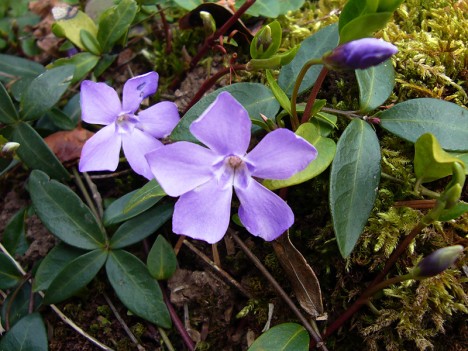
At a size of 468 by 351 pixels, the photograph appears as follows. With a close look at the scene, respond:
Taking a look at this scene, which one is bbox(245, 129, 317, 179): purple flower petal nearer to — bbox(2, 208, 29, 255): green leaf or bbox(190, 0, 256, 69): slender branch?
bbox(190, 0, 256, 69): slender branch

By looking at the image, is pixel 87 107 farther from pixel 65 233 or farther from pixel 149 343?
pixel 149 343

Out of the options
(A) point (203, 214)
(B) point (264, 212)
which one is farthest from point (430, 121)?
(A) point (203, 214)

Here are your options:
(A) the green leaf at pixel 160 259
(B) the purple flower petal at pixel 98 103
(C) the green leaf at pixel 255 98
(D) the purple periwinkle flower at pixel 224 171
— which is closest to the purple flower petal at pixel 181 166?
(D) the purple periwinkle flower at pixel 224 171

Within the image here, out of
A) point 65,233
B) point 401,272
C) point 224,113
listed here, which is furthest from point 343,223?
point 65,233

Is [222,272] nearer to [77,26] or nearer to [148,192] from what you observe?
[148,192]

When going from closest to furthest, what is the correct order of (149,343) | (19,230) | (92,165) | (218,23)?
1. (92,165)
2. (149,343)
3. (19,230)
4. (218,23)
